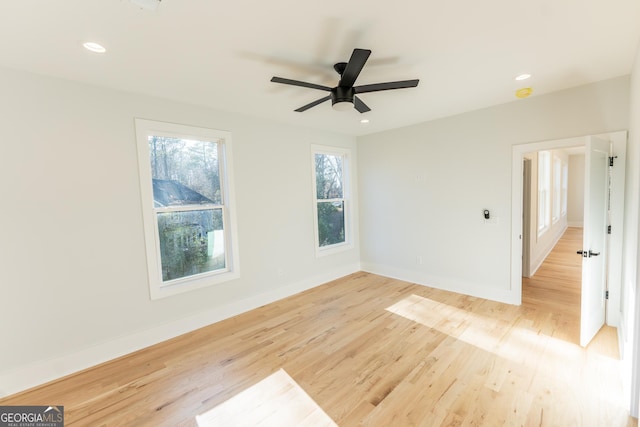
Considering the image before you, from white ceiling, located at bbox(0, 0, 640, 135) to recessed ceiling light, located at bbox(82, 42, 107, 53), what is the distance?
6 cm

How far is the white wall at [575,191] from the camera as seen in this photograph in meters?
9.24

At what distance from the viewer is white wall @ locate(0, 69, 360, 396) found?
2.27 metres

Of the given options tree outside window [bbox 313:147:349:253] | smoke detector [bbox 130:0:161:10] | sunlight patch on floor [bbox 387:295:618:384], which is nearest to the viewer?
smoke detector [bbox 130:0:161:10]

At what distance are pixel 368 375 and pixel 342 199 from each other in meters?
3.36

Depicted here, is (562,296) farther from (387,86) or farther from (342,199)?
(387,86)

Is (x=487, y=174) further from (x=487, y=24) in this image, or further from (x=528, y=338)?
(x=487, y=24)

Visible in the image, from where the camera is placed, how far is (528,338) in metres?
2.80

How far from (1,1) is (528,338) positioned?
484cm

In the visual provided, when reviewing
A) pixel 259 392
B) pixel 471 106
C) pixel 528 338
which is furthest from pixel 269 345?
pixel 471 106

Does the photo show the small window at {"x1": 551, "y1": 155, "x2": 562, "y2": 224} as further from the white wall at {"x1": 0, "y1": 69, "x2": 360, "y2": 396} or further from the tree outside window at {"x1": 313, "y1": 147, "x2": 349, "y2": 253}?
the white wall at {"x1": 0, "y1": 69, "x2": 360, "y2": 396}

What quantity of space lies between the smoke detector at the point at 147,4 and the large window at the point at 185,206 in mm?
1653

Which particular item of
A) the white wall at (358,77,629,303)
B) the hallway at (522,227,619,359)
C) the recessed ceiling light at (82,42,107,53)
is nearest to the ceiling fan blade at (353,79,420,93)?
the recessed ceiling light at (82,42,107,53)

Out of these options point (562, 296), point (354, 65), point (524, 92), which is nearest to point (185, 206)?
point (354, 65)

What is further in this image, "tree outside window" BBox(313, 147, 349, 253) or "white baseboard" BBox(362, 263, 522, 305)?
"tree outside window" BBox(313, 147, 349, 253)
